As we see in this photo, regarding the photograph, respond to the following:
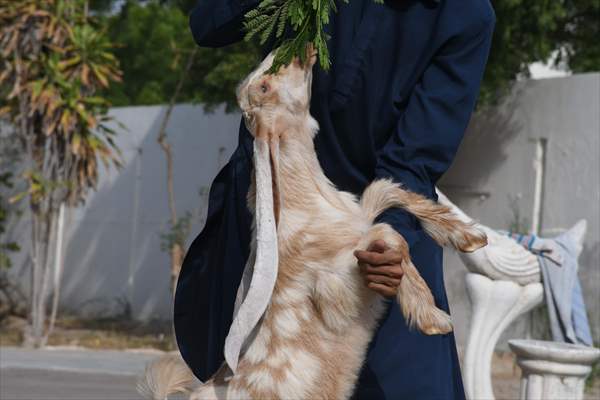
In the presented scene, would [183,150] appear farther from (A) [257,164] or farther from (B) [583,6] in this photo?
(A) [257,164]

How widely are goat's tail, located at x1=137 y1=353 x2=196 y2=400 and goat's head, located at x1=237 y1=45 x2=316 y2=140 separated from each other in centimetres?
62

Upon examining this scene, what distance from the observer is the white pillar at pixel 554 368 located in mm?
6523

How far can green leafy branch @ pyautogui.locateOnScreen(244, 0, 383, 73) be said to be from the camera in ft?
8.23

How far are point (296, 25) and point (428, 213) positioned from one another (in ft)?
1.62

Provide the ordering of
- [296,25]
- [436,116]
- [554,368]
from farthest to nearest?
[554,368]
[436,116]
[296,25]

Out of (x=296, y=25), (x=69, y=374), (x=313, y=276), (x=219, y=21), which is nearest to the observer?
(x=313, y=276)

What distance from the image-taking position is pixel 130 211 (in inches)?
615

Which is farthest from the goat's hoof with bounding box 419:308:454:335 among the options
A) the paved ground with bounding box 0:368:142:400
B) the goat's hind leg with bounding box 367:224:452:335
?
the paved ground with bounding box 0:368:142:400

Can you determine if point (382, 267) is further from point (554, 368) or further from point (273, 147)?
point (554, 368)

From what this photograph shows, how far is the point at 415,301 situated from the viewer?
89.8 inches

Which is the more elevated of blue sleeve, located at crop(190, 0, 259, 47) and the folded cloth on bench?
blue sleeve, located at crop(190, 0, 259, 47)

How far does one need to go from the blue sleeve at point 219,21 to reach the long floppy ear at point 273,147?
407mm

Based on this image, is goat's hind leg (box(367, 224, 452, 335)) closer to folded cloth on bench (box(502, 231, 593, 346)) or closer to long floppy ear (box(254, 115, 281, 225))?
long floppy ear (box(254, 115, 281, 225))

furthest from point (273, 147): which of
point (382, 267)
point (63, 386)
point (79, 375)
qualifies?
point (79, 375)
